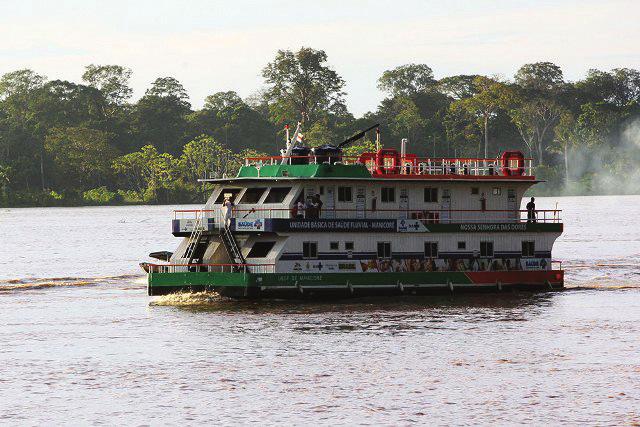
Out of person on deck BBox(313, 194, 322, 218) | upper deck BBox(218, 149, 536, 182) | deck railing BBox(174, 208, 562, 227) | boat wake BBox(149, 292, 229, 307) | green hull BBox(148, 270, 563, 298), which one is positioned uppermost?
upper deck BBox(218, 149, 536, 182)

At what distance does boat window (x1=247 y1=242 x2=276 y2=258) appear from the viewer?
53.5 m

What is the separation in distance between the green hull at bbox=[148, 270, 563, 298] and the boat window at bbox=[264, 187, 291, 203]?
3.92 meters

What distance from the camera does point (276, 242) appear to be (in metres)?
53.5

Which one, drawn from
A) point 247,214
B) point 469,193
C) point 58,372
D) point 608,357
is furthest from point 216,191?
point 608,357

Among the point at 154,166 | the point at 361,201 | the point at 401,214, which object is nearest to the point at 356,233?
the point at 361,201

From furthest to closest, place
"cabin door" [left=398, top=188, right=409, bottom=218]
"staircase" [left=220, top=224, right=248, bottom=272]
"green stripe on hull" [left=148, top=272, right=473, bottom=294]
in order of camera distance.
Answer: "cabin door" [left=398, top=188, right=409, bottom=218] → "staircase" [left=220, top=224, right=248, bottom=272] → "green stripe on hull" [left=148, top=272, right=473, bottom=294]

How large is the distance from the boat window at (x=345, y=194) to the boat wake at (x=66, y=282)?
55.2 ft

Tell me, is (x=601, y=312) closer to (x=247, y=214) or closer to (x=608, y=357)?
(x=608, y=357)

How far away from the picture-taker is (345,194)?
55.9 metres

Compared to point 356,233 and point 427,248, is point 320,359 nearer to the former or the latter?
point 356,233

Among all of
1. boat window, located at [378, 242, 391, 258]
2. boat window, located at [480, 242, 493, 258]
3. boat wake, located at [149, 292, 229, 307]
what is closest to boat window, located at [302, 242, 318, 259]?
boat window, located at [378, 242, 391, 258]

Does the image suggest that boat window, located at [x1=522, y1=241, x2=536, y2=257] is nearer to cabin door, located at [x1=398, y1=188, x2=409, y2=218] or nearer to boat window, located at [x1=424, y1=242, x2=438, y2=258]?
boat window, located at [x1=424, y1=242, x2=438, y2=258]

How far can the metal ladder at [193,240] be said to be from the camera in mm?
54250

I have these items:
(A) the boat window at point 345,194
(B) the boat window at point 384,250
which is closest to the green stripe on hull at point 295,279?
(B) the boat window at point 384,250
